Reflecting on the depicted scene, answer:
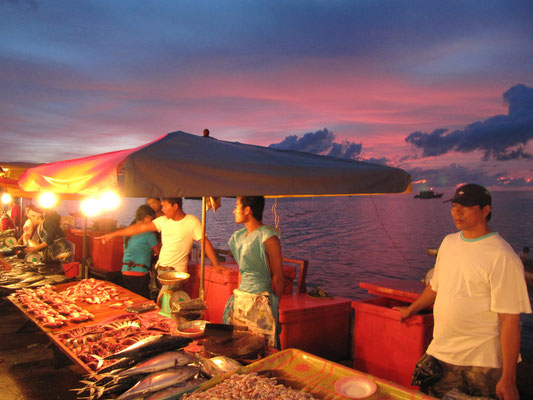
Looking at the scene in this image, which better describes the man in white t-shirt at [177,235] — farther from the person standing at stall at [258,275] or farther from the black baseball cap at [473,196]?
the black baseball cap at [473,196]

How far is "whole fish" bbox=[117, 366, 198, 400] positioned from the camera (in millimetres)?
2424

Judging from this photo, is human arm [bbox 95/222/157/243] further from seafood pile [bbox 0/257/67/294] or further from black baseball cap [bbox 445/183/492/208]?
black baseball cap [bbox 445/183/492/208]

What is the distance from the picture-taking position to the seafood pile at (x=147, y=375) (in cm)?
246

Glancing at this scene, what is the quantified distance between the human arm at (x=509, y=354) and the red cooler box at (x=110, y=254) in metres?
9.23

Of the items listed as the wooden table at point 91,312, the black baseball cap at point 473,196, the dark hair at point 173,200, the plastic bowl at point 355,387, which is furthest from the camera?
the dark hair at point 173,200

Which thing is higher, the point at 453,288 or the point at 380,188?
the point at 380,188

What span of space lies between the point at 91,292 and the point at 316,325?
3001mm

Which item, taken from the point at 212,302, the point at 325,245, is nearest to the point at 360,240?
the point at 325,245

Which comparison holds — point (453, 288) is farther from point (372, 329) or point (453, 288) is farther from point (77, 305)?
point (77, 305)

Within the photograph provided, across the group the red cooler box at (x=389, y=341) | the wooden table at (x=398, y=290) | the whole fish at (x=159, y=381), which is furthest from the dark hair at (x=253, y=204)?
the wooden table at (x=398, y=290)

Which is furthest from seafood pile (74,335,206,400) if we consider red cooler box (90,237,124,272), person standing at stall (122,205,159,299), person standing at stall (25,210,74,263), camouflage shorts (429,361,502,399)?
red cooler box (90,237,124,272)

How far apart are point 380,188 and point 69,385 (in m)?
4.58

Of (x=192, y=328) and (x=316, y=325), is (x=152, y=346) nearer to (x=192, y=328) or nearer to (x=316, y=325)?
(x=192, y=328)

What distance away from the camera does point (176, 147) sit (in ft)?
10.2
